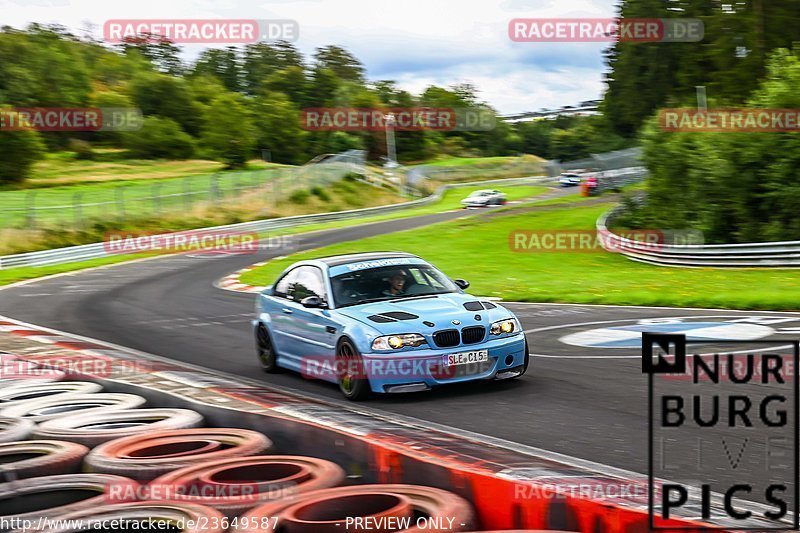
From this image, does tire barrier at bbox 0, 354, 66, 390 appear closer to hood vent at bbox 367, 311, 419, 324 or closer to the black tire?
the black tire

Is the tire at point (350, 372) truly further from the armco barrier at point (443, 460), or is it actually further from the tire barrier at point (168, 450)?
the tire barrier at point (168, 450)

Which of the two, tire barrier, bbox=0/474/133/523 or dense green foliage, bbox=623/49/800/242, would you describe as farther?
dense green foliage, bbox=623/49/800/242

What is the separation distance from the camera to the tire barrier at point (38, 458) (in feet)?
19.7

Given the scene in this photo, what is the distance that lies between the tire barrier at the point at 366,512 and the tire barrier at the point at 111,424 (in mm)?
2487

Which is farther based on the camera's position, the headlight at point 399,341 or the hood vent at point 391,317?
the hood vent at point 391,317

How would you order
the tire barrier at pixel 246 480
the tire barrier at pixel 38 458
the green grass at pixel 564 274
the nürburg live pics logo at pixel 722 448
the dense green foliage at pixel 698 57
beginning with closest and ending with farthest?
the nürburg live pics logo at pixel 722 448
the tire barrier at pixel 246 480
the tire barrier at pixel 38 458
the green grass at pixel 564 274
the dense green foliage at pixel 698 57

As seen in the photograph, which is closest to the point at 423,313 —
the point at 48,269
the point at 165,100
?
the point at 48,269

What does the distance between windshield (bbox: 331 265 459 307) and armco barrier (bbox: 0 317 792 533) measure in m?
1.74

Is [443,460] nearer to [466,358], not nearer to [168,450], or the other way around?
[168,450]

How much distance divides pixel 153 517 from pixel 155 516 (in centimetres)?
1

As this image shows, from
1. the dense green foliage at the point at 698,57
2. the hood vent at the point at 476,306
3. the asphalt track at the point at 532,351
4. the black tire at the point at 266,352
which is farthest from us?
the dense green foliage at the point at 698,57

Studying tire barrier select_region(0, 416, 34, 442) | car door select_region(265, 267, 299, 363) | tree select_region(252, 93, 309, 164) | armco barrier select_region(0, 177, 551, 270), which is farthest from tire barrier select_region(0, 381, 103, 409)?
tree select_region(252, 93, 309, 164)

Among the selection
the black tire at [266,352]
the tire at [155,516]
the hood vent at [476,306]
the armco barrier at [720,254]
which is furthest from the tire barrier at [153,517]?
the armco barrier at [720,254]

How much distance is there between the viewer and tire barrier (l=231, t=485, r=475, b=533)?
14.8 feet
